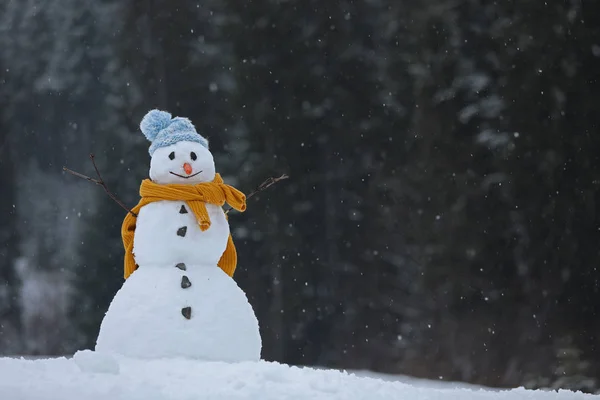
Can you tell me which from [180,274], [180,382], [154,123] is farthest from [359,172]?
[180,382]

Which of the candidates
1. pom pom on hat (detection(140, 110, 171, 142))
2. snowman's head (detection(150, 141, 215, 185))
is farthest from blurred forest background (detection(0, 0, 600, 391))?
snowman's head (detection(150, 141, 215, 185))

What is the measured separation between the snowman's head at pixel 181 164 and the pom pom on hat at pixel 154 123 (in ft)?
0.54

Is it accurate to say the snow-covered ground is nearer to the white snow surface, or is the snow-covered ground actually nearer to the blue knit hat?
the white snow surface

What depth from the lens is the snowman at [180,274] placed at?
4.30 meters

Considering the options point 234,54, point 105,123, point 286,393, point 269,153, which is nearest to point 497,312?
point 269,153

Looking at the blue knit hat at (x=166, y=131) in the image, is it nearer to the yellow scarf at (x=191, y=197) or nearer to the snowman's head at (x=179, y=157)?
the snowman's head at (x=179, y=157)

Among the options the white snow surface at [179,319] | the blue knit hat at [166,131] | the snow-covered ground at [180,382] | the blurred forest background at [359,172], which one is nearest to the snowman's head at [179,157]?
the blue knit hat at [166,131]

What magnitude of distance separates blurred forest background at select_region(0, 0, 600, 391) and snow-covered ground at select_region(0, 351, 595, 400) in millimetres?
3642

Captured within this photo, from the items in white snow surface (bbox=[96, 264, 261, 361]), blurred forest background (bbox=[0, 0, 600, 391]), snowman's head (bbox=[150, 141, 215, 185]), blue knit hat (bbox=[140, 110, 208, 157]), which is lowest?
white snow surface (bbox=[96, 264, 261, 361])

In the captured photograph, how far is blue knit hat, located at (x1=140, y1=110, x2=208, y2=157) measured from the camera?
4641 mm

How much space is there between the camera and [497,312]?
7.73m

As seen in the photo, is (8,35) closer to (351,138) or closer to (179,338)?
(351,138)

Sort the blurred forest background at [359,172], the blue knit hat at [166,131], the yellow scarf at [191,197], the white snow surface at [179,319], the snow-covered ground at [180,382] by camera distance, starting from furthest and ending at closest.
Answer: the blurred forest background at [359,172]
the blue knit hat at [166,131]
the yellow scarf at [191,197]
the white snow surface at [179,319]
the snow-covered ground at [180,382]

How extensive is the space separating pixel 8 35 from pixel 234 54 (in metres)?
2.23
